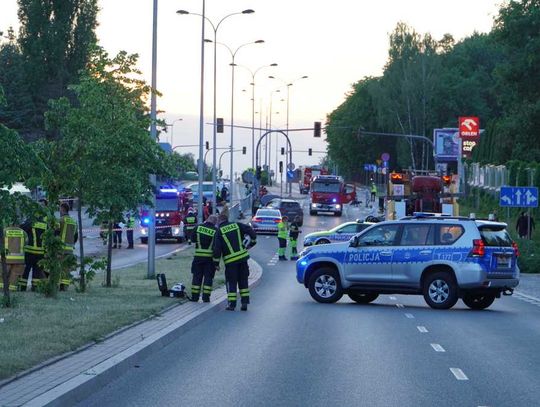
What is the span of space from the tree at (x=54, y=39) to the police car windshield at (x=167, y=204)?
1335 inches

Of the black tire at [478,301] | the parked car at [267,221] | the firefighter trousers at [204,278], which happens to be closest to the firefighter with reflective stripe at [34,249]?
the firefighter trousers at [204,278]

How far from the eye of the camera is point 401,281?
79.8 ft

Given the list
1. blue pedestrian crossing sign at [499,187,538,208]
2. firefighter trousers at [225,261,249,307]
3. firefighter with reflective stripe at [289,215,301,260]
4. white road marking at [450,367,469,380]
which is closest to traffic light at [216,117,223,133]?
firefighter with reflective stripe at [289,215,301,260]

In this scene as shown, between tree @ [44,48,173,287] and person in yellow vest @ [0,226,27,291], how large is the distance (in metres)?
1.32

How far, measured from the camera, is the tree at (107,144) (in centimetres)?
2383

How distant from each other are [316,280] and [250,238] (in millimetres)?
3666

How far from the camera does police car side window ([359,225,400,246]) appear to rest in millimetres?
24709

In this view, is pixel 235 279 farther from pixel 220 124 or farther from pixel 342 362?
pixel 220 124

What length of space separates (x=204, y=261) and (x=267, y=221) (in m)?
42.9

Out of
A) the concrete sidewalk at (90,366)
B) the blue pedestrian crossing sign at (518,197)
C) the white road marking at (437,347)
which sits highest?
the blue pedestrian crossing sign at (518,197)

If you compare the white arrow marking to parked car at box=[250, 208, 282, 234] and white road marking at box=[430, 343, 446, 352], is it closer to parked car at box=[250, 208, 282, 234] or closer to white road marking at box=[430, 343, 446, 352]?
parked car at box=[250, 208, 282, 234]

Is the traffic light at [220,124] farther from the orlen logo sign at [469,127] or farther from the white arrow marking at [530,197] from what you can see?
the white arrow marking at [530,197]

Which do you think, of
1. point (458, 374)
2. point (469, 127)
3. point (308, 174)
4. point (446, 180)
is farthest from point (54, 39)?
point (458, 374)

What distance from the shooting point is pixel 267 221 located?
65125 mm
